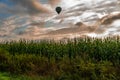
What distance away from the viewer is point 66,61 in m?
27.0

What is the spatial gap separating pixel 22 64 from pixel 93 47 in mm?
8297

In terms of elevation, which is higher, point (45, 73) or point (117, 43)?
point (117, 43)

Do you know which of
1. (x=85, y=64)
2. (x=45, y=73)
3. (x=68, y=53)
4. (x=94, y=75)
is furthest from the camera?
(x=68, y=53)

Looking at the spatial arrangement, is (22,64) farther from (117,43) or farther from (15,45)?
(15,45)

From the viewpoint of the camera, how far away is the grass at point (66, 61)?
22781 millimetres

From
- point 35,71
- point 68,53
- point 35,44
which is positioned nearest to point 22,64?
point 35,71

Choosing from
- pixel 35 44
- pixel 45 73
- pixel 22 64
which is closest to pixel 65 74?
pixel 45 73

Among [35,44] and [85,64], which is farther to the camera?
[35,44]

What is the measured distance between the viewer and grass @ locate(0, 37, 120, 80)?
22.8 meters

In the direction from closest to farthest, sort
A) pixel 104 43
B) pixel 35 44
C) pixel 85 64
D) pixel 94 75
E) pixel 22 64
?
pixel 94 75 → pixel 85 64 → pixel 22 64 → pixel 104 43 → pixel 35 44

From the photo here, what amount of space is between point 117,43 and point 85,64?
869 centimetres

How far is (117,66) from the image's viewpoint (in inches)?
966

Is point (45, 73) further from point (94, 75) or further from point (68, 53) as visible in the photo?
point (68, 53)

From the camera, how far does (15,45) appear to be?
4375cm
